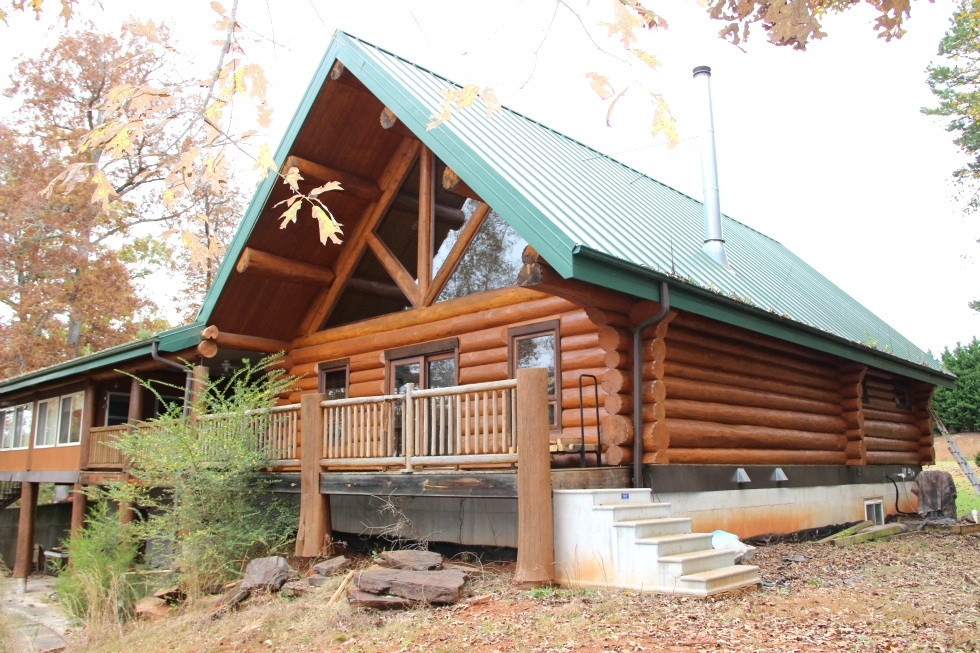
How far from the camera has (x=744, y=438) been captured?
39.5ft

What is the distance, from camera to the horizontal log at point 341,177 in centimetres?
1315

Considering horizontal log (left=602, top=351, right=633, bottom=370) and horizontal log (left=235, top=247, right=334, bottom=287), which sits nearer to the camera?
horizontal log (left=602, top=351, right=633, bottom=370)

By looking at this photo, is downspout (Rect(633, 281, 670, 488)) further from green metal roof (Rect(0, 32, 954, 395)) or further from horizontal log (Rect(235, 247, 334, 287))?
horizontal log (Rect(235, 247, 334, 287))

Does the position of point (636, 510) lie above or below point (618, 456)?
below

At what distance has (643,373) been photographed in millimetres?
10258

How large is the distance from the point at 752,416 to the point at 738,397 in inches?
20.7

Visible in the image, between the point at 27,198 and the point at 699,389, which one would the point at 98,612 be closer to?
the point at 699,389

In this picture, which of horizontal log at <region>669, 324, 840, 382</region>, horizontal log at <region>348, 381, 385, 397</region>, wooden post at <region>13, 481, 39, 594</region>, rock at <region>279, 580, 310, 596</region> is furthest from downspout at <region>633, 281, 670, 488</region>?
wooden post at <region>13, 481, 39, 594</region>

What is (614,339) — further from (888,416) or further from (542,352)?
(888,416)

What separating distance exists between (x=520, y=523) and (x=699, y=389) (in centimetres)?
382

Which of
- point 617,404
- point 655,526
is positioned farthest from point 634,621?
point 617,404

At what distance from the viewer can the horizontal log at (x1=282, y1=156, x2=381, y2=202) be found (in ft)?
43.1

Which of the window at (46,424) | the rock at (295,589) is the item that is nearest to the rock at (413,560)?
the rock at (295,589)

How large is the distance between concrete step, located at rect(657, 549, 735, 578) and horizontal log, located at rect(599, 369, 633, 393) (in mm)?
2246
